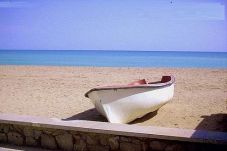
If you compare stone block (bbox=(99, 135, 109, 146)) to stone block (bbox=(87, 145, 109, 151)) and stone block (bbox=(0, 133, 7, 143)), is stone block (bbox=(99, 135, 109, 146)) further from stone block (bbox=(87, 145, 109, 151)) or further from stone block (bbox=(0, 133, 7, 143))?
stone block (bbox=(0, 133, 7, 143))

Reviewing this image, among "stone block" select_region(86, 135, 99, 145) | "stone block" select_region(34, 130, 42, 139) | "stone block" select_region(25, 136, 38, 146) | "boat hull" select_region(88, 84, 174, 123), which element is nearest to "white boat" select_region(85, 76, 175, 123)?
"boat hull" select_region(88, 84, 174, 123)

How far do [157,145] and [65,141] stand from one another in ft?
5.47

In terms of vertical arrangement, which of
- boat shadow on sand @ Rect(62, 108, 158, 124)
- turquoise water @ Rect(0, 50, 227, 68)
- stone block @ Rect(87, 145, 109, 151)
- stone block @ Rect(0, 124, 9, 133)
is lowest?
turquoise water @ Rect(0, 50, 227, 68)

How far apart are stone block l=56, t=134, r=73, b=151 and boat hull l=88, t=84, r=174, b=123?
1.06 metres

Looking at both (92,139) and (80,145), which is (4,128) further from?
(92,139)

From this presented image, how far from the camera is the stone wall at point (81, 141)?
431 cm

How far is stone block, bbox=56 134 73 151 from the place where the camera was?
5031mm

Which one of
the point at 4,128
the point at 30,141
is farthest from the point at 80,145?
the point at 4,128

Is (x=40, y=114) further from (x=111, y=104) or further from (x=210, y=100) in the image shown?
(x=210, y=100)

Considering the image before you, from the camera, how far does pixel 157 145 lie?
4.45 meters

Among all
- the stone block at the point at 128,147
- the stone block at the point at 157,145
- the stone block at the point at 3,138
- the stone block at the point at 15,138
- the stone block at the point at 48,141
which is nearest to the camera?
the stone block at the point at 157,145

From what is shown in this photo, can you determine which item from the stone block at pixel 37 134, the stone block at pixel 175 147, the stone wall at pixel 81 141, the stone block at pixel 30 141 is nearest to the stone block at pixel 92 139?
the stone wall at pixel 81 141

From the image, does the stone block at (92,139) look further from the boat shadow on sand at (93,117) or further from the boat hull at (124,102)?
the boat shadow on sand at (93,117)

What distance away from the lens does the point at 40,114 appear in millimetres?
7305
